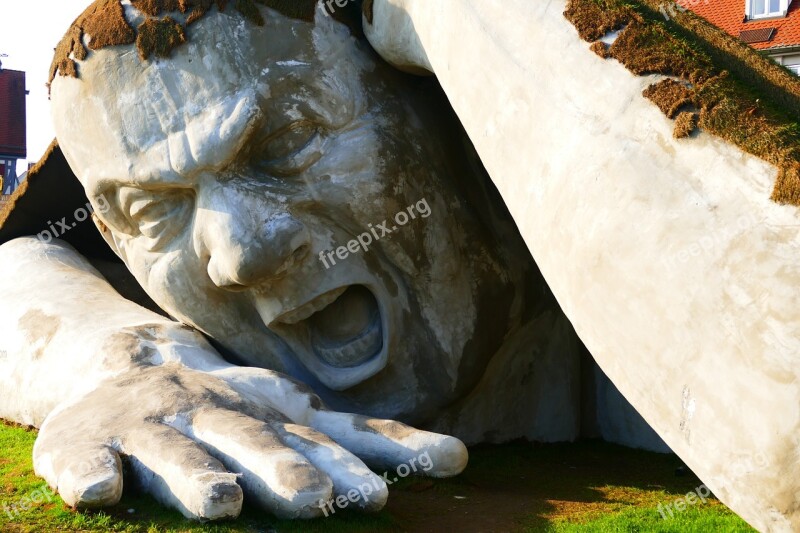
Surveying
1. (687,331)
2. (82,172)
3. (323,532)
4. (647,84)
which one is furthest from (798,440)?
(82,172)

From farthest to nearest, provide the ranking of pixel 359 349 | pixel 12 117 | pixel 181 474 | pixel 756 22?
1. pixel 12 117
2. pixel 756 22
3. pixel 359 349
4. pixel 181 474

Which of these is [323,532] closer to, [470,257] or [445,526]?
[445,526]

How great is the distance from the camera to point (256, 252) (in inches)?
161

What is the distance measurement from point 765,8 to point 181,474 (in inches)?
828

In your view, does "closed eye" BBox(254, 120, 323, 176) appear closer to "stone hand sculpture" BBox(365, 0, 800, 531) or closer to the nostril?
the nostril

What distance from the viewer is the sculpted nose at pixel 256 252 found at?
160 inches

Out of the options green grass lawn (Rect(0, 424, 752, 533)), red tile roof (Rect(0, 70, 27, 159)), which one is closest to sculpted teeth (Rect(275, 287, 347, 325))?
green grass lawn (Rect(0, 424, 752, 533))

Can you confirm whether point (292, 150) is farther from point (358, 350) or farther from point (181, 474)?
point (181, 474)

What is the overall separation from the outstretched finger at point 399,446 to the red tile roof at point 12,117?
2181 cm

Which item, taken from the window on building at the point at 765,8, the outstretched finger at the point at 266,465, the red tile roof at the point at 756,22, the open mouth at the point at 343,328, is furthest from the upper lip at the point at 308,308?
the window on building at the point at 765,8

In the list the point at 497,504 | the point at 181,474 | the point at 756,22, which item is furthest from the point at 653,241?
the point at 756,22

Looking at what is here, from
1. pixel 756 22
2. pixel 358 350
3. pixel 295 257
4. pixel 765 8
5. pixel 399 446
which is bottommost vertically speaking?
pixel 399 446

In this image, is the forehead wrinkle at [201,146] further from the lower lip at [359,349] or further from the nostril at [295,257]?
the lower lip at [359,349]

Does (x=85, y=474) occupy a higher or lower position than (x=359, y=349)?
lower
